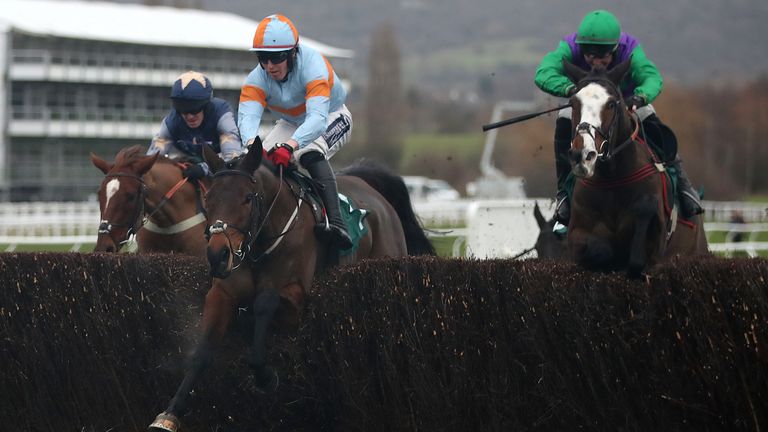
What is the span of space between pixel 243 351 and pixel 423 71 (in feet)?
537

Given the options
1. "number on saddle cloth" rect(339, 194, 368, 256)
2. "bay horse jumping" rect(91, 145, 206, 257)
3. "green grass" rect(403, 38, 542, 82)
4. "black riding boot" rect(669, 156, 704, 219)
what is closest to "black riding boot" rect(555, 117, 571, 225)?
"black riding boot" rect(669, 156, 704, 219)

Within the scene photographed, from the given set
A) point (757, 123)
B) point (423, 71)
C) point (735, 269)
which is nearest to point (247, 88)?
point (735, 269)

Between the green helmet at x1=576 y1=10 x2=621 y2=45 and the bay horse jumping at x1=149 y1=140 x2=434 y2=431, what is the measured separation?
1844 mm

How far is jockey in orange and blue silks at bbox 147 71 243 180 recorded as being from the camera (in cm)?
785

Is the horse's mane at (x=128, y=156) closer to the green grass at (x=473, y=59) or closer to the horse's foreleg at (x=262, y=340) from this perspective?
the horse's foreleg at (x=262, y=340)

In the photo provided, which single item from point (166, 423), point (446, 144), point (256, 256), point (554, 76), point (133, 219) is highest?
point (554, 76)

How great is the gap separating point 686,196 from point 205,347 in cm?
309

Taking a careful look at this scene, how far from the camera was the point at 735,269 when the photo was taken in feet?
14.9

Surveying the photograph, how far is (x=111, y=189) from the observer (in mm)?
7707

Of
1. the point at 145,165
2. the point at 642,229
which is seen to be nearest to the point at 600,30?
the point at 642,229

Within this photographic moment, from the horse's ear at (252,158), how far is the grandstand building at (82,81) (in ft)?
135

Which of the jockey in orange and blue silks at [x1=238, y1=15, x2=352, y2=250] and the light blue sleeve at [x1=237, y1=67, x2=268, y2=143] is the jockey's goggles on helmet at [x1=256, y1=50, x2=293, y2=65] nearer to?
the jockey in orange and blue silks at [x1=238, y1=15, x2=352, y2=250]

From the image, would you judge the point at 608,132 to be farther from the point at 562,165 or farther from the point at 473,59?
the point at 473,59

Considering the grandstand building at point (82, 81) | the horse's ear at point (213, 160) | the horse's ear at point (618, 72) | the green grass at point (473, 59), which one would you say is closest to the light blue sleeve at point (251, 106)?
the horse's ear at point (213, 160)
